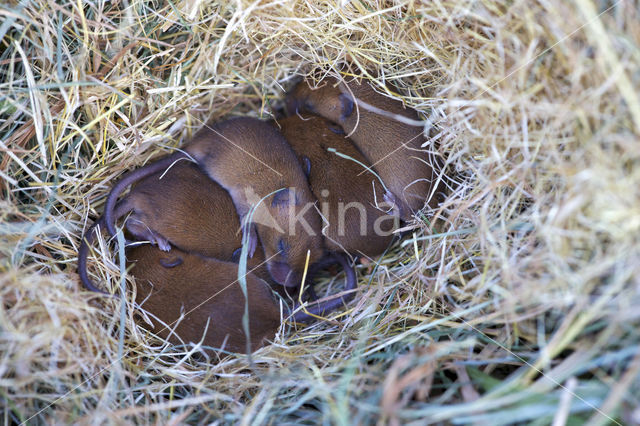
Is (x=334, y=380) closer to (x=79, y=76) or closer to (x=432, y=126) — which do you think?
(x=432, y=126)

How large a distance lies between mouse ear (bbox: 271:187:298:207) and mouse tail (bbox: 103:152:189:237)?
65 cm

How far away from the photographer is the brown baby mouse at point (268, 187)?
2879 millimetres

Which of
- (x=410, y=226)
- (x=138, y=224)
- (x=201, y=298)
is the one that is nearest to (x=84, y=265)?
(x=138, y=224)

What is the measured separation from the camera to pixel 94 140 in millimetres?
2725

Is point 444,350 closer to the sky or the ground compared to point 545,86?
closer to the ground

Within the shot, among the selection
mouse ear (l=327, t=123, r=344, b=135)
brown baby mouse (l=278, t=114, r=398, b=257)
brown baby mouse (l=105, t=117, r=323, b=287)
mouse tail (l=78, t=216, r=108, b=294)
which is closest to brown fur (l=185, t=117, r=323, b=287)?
brown baby mouse (l=105, t=117, r=323, b=287)

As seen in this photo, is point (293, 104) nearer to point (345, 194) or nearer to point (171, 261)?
point (345, 194)

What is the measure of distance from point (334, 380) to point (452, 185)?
4.71 feet

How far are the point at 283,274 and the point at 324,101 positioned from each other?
1.27 meters

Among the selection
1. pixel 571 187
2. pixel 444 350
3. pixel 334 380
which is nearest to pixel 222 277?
pixel 334 380

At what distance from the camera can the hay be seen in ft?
5.58

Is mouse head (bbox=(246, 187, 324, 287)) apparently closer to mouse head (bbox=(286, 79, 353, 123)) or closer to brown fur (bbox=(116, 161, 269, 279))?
brown fur (bbox=(116, 161, 269, 279))

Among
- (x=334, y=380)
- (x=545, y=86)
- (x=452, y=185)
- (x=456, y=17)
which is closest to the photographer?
(x=545, y=86)

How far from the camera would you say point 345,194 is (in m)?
2.87
